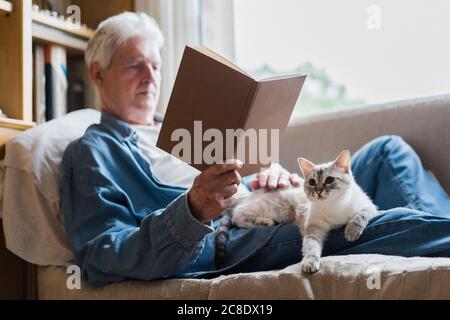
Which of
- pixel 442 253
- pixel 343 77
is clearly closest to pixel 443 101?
pixel 343 77

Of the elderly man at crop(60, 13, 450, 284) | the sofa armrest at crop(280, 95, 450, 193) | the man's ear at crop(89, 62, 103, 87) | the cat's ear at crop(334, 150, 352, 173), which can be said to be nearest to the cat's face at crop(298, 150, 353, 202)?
the cat's ear at crop(334, 150, 352, 173)

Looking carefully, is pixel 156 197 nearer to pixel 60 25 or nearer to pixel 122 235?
pixel 122 235

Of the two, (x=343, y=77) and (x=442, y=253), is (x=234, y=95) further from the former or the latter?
(x=343, y=77)

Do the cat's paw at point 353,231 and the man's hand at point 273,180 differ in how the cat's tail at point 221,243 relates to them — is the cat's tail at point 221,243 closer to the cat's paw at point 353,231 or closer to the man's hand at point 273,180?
the man's hand at point 273,180

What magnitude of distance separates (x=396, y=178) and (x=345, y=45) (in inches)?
30.5

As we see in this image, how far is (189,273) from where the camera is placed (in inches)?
48.2

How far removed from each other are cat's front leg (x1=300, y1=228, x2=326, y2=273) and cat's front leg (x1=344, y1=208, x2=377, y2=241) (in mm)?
64

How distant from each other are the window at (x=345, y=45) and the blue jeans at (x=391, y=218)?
1.41ft

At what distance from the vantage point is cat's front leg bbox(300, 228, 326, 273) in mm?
992

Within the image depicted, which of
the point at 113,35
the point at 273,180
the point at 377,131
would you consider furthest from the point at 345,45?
the point at 113,35

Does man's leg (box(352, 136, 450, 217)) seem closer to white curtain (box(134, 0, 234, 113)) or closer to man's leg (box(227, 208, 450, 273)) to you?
man's leg (box(227, 208, 450, 273))

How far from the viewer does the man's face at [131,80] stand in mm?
1623

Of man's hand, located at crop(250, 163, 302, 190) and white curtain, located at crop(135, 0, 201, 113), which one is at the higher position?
→ white curtain, located at crop(135, 0, 201, 113)

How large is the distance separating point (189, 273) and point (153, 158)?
1.50 ft
